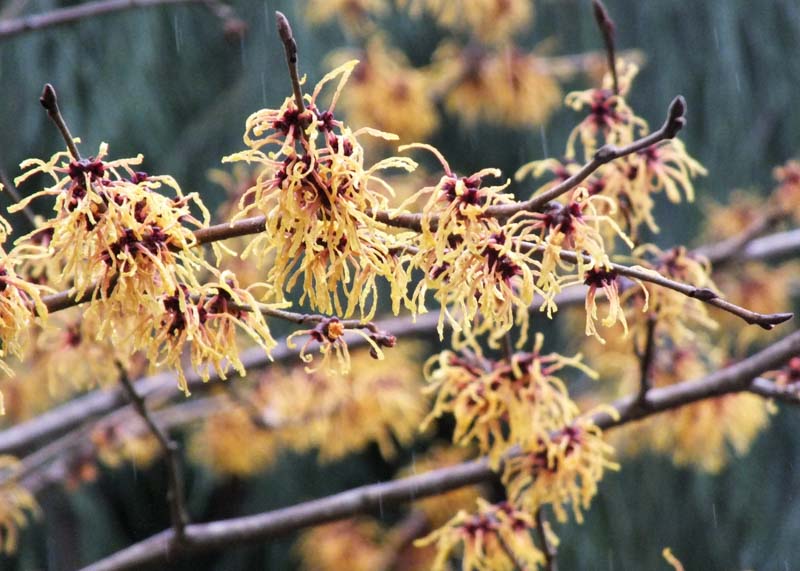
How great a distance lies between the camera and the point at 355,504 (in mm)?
1248

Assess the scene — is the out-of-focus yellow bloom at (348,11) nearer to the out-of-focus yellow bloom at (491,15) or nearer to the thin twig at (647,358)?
the out-of-focus yellow bloom at (491,15)

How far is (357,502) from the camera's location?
1.25 meters

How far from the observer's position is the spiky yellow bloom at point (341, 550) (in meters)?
2.60

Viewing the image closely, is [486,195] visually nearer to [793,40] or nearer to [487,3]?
[487,3]

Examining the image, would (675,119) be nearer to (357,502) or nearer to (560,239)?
(560,239)

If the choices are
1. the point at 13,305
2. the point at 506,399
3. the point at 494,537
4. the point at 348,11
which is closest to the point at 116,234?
the point at 13,305

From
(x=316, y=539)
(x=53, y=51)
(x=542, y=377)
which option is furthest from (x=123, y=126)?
(x=542, y=377)

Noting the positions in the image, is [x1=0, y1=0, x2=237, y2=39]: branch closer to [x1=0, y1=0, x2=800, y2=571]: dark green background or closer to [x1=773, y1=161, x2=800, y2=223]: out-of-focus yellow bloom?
[x1=773, y1=161, x2=800, y2=223]: out-of-focus yellow bloom

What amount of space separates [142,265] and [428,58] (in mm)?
2506

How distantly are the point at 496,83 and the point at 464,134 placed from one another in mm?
667

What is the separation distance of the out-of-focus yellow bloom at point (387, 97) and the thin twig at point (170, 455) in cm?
123

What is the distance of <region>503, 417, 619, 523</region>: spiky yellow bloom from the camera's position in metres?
1.07

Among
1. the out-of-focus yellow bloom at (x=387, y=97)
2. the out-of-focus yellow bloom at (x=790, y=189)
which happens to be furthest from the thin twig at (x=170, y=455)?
the out-of-focus yellow bloom at (x=387, y=97)

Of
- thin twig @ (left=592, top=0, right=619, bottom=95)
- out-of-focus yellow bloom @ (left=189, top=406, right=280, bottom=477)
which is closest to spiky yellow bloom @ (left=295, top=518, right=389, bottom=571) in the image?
out-of-focus yellow bloom @ (left=189, top=406, right=280, bottom=477)
